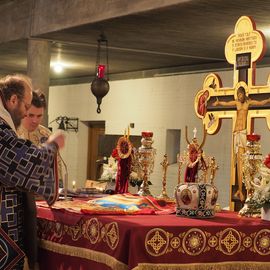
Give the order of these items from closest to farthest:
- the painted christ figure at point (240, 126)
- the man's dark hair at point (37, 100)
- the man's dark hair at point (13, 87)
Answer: the man's dark hair at point (13, 87)
the painted christ figure at point (240, 126)
the man's dark hair at point (37, 100)

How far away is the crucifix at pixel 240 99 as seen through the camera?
12.8ft

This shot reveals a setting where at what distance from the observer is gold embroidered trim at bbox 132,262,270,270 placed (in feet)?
10.0

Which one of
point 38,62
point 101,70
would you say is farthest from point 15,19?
point 101,70

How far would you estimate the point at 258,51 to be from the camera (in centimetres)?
398

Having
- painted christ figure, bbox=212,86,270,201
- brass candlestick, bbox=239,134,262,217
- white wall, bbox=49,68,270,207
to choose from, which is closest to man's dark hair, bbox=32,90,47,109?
painted christ figure, bbox=212,86,270,201

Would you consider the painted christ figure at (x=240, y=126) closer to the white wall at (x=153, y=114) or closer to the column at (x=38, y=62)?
the white wall at (x=153, y=114)

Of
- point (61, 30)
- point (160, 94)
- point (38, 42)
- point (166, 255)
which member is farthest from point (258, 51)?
point (160, 94)

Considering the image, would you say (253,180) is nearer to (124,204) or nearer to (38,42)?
(124,204)

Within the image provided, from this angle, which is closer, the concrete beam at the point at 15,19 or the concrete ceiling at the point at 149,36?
the concrete ceiling at the point at 149,36

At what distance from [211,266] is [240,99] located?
1.15m

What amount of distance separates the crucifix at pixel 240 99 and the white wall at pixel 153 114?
15.6 ft

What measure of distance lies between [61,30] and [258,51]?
181 inches

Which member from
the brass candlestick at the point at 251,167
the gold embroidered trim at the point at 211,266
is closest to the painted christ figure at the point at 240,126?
the brass candlestick at the point at 251,167

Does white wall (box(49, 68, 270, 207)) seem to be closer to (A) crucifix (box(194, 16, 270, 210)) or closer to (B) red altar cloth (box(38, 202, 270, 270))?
(A) crucifix (box(194, 16, 270, 210))
